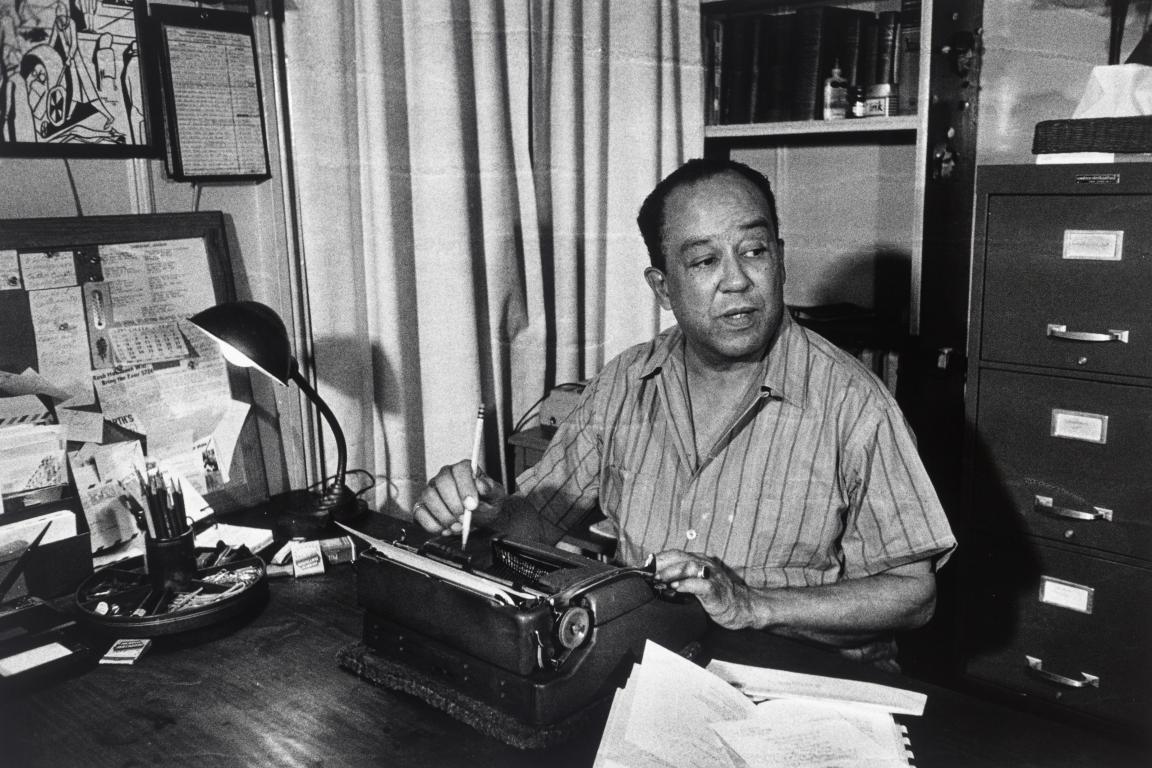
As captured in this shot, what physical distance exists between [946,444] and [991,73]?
1.00m

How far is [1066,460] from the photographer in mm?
2068

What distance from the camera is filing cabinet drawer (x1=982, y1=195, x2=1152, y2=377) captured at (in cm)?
191

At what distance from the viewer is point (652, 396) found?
189cm

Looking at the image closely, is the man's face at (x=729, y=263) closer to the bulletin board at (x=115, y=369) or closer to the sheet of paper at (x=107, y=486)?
the bulletin board at (x=115, y=369)

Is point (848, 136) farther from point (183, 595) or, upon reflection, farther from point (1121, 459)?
point (183, 595)

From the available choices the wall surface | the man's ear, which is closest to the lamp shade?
the man's ear

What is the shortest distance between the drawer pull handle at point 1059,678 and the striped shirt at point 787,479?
0.83m

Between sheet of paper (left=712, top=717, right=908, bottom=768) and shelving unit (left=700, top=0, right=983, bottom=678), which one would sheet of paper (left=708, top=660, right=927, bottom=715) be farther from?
shelving unit (left=700, top=0, right=983, bottom=678)

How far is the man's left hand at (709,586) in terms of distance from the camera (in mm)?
1367

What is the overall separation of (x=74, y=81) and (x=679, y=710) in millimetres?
1456

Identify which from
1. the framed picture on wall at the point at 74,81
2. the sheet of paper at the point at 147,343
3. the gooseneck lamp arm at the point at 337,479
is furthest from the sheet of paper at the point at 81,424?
the framed picture on wall at the point at 74,81

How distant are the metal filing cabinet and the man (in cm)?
62

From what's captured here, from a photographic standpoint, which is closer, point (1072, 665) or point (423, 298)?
point (1072, 665)

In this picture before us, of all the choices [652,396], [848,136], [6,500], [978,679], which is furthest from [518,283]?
[978,679]
